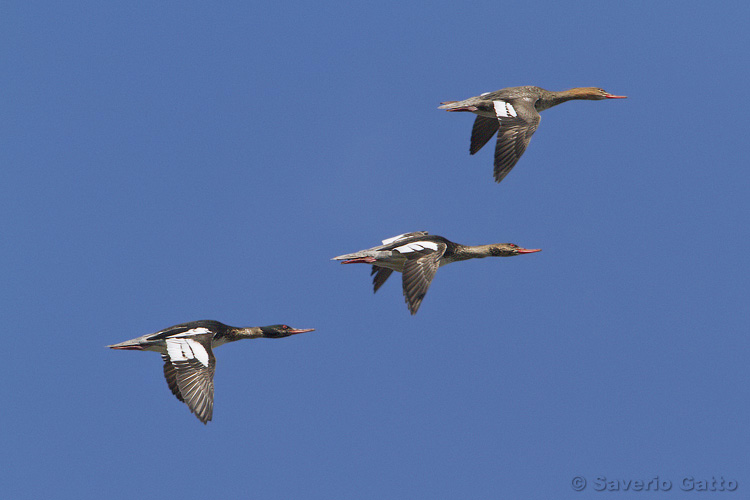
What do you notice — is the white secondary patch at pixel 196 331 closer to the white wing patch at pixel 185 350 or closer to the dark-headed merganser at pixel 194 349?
the dark-headed merganser at pixel 194 349

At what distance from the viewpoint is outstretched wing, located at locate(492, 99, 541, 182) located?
903 inches

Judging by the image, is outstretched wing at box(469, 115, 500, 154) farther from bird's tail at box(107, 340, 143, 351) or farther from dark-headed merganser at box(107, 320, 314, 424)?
bird's tail at box(107, 340, 143, 351)

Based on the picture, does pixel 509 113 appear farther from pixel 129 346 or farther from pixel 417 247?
pixel 129 346

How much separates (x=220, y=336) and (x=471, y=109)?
21.8ft

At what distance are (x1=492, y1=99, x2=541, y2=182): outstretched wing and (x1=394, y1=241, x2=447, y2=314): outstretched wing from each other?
1.85m

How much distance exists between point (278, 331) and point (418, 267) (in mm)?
4058

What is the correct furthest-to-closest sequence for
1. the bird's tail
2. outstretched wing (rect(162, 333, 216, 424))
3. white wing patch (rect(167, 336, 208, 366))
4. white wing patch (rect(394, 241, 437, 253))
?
the bird's tail → white wing patch (rect(394, 241, 437, 253)) → white wing patch (rect(167, 336, 208, 366)) → outstretched wing (rect(162, 333, 216, 424))

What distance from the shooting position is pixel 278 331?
2542 cm

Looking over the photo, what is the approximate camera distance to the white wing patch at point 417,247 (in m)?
23.6

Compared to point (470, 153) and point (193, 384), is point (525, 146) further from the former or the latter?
point (193, 384)

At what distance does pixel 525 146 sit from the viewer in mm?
23328

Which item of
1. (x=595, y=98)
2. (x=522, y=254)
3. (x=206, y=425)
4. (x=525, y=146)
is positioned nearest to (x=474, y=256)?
(x=522, y=254)

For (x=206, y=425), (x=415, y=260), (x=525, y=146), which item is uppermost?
(x=525, y=146)

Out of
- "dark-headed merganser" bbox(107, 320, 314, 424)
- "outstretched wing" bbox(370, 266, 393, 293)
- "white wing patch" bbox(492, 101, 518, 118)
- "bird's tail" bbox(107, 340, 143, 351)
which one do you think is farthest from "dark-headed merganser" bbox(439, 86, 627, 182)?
"bird's tail" bbox(107, 340, 143, 351)
